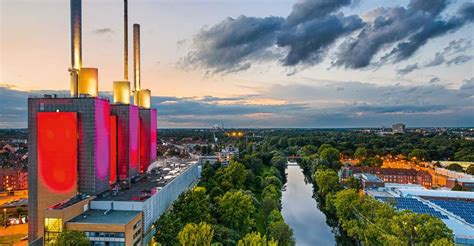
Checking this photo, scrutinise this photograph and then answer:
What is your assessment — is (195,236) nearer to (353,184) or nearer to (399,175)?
(353,184)

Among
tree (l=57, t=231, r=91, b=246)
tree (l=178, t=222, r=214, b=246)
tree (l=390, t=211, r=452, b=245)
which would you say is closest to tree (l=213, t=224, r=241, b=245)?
tree (l=178, t=222, r=214, b=246)

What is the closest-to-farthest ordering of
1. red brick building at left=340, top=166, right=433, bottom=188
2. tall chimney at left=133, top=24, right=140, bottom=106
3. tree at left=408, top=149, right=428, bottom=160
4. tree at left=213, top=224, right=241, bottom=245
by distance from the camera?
tree at left=213, top=224, right=241, bottom=245 → tall chimney at left=133, top=24, right=140, bottom=106 → red brick building at left=340, top=166, right=433, bottom=188 → tree at left=408, top=149, right=428, bottom=160

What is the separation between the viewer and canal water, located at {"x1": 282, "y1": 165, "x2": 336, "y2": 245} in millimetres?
33219

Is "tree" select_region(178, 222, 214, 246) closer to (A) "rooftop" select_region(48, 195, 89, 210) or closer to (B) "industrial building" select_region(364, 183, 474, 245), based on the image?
(A) "rooftop" select_region(48, 195, 89, 210)

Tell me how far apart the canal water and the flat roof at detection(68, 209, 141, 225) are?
15771mm

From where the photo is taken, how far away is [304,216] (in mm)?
40938

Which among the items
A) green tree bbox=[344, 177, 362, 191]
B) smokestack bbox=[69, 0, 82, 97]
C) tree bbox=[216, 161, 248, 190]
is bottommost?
green tree bbox=[344, 177, 362, 191]

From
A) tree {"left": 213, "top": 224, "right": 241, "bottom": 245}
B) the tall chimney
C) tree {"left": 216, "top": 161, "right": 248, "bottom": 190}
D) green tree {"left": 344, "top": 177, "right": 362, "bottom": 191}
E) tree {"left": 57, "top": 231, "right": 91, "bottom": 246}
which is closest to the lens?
tree {"left": 57, "top": 231, "right": 91, "bottom": 246}

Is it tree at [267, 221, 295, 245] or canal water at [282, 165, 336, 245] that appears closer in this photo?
tree at [267, 221, 295, 245]

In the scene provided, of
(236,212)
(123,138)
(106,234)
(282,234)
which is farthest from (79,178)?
(282,234)

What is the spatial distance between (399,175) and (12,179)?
194 feet

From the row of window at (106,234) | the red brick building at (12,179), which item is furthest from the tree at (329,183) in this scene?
the red brick building at (12,179)

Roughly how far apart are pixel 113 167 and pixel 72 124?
9.25 m

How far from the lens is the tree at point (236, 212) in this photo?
102 feet
